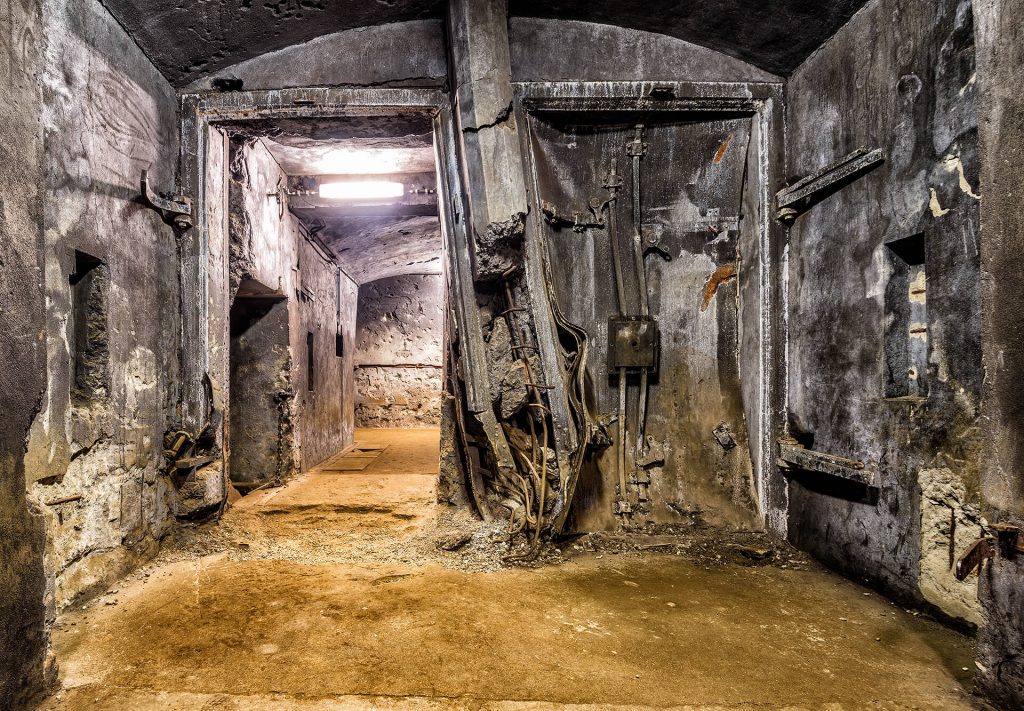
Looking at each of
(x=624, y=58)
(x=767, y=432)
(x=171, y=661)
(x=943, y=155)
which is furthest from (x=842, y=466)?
(x=171, y=661)

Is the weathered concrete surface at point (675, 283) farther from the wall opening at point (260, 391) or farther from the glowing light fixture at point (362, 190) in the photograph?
the wall opening at point (260, 391)

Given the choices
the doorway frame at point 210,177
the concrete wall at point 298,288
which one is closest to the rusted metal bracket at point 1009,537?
the doorway frame at point 210,177

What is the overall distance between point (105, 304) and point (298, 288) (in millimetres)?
3591

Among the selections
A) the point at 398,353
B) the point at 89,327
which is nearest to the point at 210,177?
the point at 89,327

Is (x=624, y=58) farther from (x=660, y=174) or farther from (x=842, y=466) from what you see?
(x=842, y=466)

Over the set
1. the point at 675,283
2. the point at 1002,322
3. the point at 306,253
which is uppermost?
the point at 306,253

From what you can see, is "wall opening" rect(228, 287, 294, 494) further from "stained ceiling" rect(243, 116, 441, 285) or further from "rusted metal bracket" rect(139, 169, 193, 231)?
"rusted metal bracket" rect(139, 169, 193, 231)

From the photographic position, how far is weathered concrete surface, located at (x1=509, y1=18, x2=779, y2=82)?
354 centimetres

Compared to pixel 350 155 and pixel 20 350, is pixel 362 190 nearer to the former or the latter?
pixel 350 155

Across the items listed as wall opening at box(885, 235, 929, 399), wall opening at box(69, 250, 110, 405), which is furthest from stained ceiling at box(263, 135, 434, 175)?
wall opening at box(885, 235, 929, 399)

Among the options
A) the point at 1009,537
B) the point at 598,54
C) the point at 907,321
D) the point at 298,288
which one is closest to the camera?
the point at 1009,537

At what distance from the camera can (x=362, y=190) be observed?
5.80 m

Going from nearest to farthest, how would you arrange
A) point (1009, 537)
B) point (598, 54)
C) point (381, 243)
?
point (1009, 537), point (598, 54), point (381, 243)

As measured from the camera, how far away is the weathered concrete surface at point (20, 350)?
1702 mm
